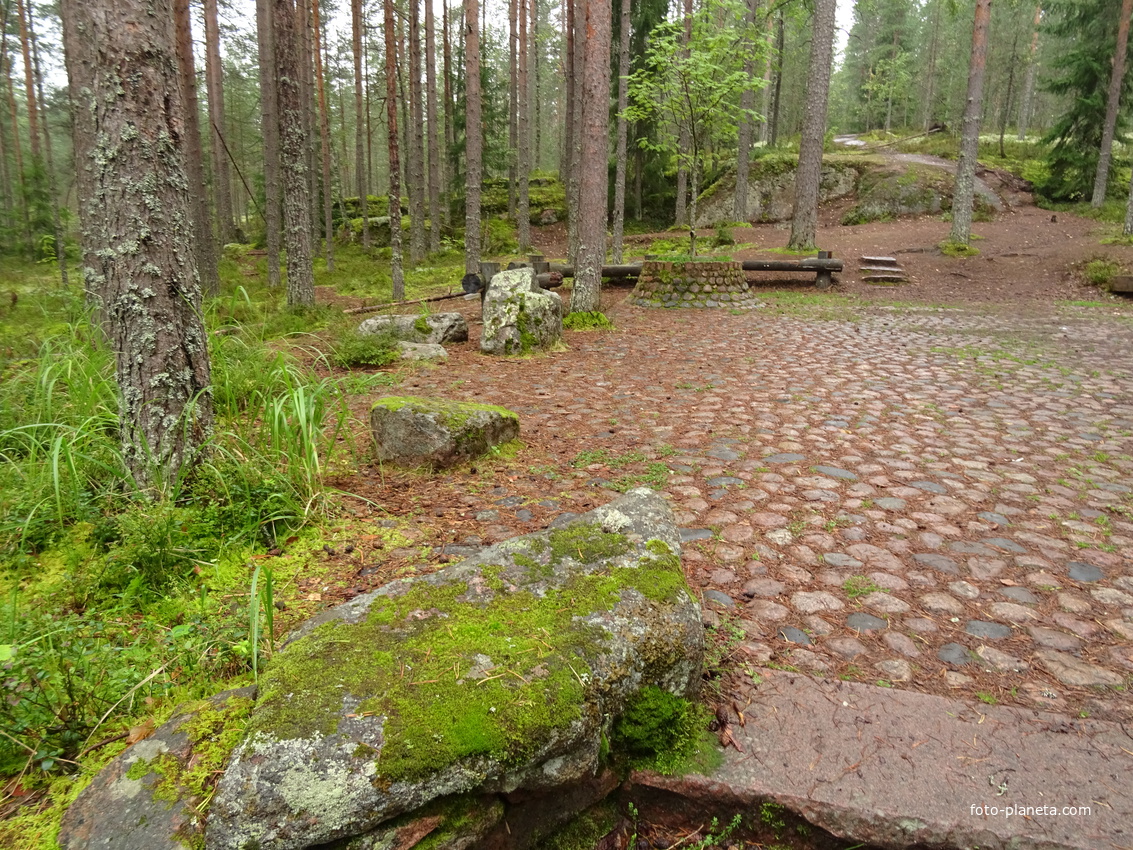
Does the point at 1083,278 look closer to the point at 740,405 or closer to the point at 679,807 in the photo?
the point at 740,405

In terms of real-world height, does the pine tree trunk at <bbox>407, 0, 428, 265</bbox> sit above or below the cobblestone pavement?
above

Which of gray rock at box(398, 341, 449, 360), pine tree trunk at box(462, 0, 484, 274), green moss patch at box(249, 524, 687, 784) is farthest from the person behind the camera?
pine tree trunk at box(462, 0, 484, 274)

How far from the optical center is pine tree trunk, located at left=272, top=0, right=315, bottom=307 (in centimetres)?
880

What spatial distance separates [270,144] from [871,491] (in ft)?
48.3

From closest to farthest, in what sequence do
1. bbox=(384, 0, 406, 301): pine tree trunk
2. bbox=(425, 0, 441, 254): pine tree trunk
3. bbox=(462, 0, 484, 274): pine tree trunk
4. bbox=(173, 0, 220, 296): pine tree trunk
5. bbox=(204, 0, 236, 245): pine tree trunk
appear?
bbox=(173, 0, 220, 296): pine tree trunk < bbox=(384, 0, 406, 301): pine tree trunk < bbox=(462, 0, 484, 274): pine tree trunk < bbox=(204, 0, 236, 245): pine tree trunk < bbox=(425, 0, 441, 254): pine tree trunk

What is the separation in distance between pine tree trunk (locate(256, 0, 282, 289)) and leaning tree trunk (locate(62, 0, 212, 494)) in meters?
11.0

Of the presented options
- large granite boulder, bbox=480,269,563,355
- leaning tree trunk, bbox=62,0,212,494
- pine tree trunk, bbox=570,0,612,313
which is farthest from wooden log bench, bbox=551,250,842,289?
leaning tree trunk, bbox=62,0,212,494

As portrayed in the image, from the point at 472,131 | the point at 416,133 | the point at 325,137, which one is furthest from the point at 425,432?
the point at 325,137

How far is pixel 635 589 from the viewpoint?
214cm

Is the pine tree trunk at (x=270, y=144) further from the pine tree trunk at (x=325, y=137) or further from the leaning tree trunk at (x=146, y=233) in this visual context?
the leaning tree trunk at (x=146, y=233)

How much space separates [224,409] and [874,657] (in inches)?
158

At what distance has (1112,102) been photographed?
19.7m

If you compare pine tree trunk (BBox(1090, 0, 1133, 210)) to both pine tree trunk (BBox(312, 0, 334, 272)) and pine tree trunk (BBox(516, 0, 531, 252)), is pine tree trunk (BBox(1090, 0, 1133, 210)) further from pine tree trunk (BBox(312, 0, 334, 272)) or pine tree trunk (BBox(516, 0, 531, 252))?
pine tree trunk (BBox(312, 0, 334, 272))

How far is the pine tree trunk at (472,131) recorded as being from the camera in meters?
13.0
